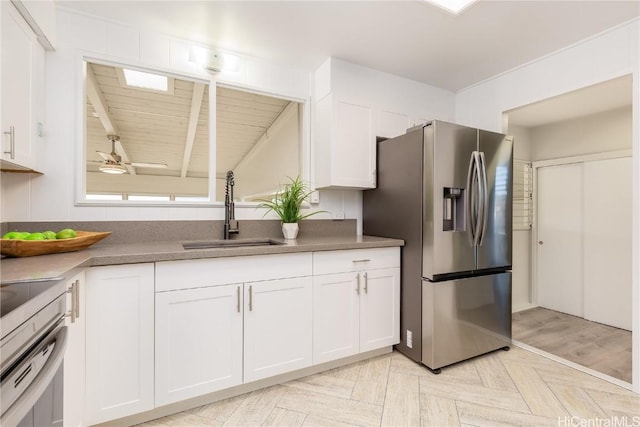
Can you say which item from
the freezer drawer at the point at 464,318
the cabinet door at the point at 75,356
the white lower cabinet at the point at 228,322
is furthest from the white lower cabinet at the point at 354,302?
the cabinet door at the point at 75,356

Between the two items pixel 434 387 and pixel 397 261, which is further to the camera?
pixel 397 261

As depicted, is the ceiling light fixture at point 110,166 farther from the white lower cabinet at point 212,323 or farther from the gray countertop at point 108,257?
the white lower cabinet at point 212,323

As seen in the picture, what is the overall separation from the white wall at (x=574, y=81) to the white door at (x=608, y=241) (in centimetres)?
156

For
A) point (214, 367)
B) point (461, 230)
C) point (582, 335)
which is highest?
point (461, 230)

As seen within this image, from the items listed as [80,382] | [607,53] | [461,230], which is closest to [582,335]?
[461,230]

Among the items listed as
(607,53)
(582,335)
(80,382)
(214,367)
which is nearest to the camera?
(80,382)

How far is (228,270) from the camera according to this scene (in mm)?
1733

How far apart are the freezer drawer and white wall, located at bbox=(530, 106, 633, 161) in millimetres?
2224

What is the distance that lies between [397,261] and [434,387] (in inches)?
34.7

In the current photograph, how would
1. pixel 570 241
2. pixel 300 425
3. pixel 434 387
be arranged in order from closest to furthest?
pixel 300 425
pixel 434 387
pixel 570 241

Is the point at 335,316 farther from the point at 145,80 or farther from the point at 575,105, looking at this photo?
the point at 575,105

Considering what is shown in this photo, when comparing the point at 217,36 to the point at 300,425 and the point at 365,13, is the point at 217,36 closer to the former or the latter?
the point at 365,13

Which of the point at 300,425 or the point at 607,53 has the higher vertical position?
the point at 607,53

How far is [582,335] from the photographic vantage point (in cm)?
284
